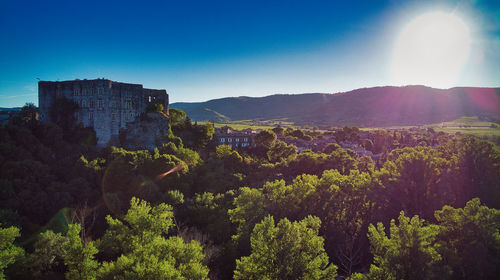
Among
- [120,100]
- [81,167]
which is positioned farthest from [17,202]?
[120,100]

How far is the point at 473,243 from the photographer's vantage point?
1823 centimetres

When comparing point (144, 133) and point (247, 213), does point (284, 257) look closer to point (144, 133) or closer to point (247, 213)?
point (247, 213)

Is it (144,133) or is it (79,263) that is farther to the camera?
(144,133)

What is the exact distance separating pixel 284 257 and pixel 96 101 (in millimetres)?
38533

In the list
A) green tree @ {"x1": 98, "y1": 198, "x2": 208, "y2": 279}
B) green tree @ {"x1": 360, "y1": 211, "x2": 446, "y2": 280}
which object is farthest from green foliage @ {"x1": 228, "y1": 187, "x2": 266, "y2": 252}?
green tree @ {"x1": 360, "y1": 211, "x2": 446, "y2": 280}

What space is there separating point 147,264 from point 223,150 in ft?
114

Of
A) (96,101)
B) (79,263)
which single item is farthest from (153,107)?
(79,263)

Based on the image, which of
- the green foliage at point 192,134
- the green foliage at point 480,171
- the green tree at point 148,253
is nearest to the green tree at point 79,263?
the green tree at point 148,253

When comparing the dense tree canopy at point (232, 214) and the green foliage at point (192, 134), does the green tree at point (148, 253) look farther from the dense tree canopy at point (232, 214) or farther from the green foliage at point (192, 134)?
the green foliage at point (192, 134)

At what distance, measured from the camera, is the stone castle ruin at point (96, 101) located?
40812 millimetres

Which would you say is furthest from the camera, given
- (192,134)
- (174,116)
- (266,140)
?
(266,140)

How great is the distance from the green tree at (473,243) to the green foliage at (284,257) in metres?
9.71

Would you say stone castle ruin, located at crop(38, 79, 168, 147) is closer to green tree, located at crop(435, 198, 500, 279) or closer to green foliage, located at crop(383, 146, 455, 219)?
green foliage, located at crop(383, 146, 455, 219)

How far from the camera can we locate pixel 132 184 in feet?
112
